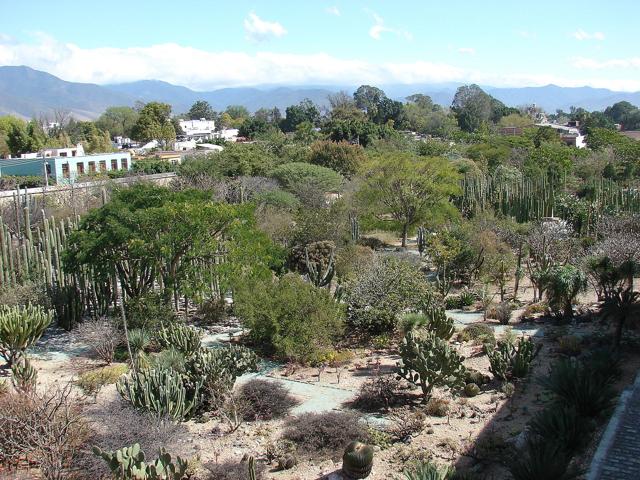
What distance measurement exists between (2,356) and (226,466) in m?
6.54

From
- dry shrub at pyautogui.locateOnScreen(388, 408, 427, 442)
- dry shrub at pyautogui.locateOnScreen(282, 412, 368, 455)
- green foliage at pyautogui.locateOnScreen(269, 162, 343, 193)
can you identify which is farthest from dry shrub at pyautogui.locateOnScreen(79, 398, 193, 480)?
green foliage at pyautogui.locateOnScreen(269, 162, 343, 193)

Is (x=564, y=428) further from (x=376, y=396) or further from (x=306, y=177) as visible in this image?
(x=306, y=177)

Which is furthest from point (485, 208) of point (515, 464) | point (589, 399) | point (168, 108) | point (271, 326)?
point (168, 108)

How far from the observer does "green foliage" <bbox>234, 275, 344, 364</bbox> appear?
12.0m

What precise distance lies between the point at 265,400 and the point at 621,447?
486 centimetres

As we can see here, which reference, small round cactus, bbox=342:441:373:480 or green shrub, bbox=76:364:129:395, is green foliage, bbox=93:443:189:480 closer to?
small round cactus, bbox=342:441:373:480

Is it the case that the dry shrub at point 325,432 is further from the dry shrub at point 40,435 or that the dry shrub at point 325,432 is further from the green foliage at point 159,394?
the dry shrub at point 40,435

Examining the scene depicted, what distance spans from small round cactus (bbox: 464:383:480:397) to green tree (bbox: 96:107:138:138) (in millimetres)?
83923

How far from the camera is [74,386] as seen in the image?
10992 millimetres

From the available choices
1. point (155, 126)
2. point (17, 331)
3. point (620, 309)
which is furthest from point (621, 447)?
point (155, 126)

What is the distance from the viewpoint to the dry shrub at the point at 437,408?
381 inches

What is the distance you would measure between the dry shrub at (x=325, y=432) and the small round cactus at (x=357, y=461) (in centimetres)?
81

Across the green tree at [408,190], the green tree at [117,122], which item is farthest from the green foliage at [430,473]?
the green tree at [117,122]

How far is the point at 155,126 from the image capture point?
2857 inches
